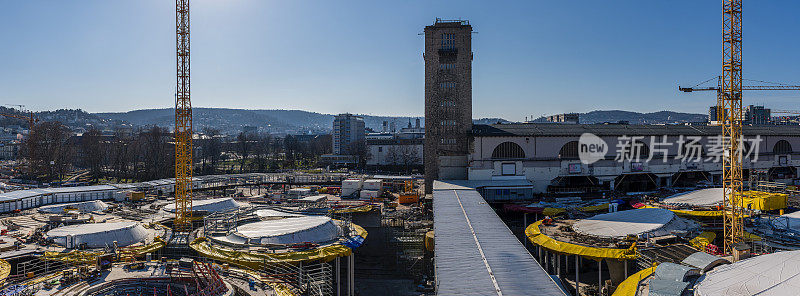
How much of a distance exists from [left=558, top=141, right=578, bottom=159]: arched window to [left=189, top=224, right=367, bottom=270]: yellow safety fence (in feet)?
103

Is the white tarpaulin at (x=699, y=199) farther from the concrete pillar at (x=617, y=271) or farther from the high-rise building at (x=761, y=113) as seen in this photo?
the high-rise building at (x=761, y=113)

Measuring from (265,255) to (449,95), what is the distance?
31811 mm

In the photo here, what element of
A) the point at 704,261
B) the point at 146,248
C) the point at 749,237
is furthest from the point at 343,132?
the point at 704,261

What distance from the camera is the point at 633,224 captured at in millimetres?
27703

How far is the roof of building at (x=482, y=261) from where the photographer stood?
547 inches

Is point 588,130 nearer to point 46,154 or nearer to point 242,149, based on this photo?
point 46,154

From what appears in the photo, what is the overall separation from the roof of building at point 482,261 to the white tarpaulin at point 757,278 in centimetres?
561

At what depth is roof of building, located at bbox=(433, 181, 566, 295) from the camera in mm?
13891

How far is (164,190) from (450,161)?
3461 centimetres

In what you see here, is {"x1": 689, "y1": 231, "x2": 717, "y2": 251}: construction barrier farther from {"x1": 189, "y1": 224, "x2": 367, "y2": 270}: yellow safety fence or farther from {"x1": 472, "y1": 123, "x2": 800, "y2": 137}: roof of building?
{"x1": 472, "y1": 123, "x2": 800, "y2": 137}: roof of building

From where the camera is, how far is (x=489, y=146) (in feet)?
157

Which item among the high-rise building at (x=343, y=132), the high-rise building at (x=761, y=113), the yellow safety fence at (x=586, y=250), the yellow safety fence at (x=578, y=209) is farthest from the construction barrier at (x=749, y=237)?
the high-rise building at (x=761, y=113)

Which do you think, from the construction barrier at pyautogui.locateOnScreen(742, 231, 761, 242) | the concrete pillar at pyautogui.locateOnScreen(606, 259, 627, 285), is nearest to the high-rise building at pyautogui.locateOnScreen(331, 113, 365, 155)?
the construction barrier at pyautogui.locateOnScreen(742, 231, 761, 242)

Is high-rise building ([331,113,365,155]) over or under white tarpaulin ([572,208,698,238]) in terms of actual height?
over
